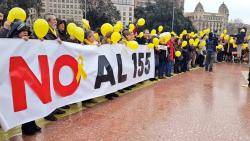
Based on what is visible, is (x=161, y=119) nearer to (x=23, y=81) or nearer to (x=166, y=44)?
(x=23, y=81)

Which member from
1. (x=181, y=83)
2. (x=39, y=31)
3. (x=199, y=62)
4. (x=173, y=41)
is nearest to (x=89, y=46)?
(x=39, y=31)

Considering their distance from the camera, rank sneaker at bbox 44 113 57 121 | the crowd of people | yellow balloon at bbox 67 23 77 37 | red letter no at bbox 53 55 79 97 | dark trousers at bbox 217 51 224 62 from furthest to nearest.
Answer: dark trousers at bbox 217 51 224 62 < yellow balloon at bbox 67 23 77 37 < sneaker at bbox 44 113 57 121 < red letter no at bbox 53 55 79 97 < the crowd of people

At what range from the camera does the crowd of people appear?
6.24m

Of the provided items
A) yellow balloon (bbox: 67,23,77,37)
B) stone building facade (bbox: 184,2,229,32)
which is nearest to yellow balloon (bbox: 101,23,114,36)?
yellow balloon (bbox: 67,23,77,37)

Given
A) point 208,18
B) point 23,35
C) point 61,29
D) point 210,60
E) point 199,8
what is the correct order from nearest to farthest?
point 23,35 → point 61,29 → point 210,60 → point 208,18 → point 199,8

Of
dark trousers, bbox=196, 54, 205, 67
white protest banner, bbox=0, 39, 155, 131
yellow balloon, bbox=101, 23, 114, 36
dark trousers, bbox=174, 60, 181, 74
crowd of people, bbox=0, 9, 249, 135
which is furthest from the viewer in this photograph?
dark trousers, bbox=196, 54, 205, 67

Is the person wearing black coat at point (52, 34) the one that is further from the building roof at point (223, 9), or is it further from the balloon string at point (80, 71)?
the building roof at point (223, 9)

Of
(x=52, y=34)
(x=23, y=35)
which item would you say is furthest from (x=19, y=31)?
(x=52, y=34)

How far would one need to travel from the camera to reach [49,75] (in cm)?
618

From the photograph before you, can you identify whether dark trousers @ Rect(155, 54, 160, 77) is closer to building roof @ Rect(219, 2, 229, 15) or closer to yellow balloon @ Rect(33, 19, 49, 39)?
yellow balloon @ Rect(33, 19, 49, 39)

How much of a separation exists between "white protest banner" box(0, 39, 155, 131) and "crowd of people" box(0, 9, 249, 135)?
25 cm

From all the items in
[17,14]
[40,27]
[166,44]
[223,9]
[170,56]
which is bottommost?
[170,56]

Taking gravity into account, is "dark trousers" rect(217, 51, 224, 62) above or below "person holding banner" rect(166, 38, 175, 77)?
below

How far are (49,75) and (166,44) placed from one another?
7526 millimetres
